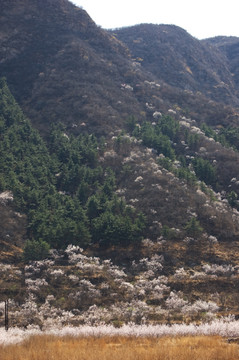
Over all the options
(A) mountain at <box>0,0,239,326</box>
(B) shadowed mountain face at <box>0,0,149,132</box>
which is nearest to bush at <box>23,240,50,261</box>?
(A) mountain at <box>0,0,239,326</box>

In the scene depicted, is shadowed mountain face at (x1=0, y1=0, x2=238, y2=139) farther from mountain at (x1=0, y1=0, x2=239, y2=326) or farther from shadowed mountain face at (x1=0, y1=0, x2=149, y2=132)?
→ mountain at (x1=0, y1=0, x2=239, y2=326)

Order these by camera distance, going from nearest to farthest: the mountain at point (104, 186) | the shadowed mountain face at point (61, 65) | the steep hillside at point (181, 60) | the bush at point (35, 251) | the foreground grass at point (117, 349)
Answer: the foreground grass at point (117, 349)
the mountain at point (104, 186)
the bush at point (35, 251)
the shadowed mountain face at point (61, 65)
the steep hillside at point (181, 60)

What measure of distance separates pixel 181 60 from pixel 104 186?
9512 cm

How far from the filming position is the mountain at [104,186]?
85.6 ft

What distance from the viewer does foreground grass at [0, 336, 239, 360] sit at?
428 inches

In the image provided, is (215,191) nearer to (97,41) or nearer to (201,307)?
(201,307)

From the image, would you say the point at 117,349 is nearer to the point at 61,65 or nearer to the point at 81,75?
the point at 81,75

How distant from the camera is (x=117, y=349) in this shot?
12.5 metres

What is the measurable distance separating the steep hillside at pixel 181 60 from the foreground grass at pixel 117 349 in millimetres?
98853

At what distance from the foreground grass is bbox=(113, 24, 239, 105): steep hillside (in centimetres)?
9885

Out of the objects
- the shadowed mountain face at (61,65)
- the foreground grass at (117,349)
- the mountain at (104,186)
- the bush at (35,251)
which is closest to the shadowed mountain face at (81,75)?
the shadowed mountain face at (61,65)

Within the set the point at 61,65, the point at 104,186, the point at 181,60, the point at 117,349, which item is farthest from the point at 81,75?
the point at 117,349

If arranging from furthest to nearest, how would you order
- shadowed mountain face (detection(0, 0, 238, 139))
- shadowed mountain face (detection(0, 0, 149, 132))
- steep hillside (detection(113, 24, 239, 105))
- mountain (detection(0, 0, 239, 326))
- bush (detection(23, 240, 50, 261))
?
steep hillside (detection(113, 24, 239, 105)), shadowed mountain face (detection(0, 0, 149, 132)), shadowed mountain face (detection(0, 0, 238, 139)), bush (detection(23, 240, 50, 261)), mountain (detection(0, 0, 239, 326))

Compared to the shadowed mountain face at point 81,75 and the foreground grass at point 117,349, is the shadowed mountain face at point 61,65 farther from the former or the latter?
the foreground grass at point 117,349
